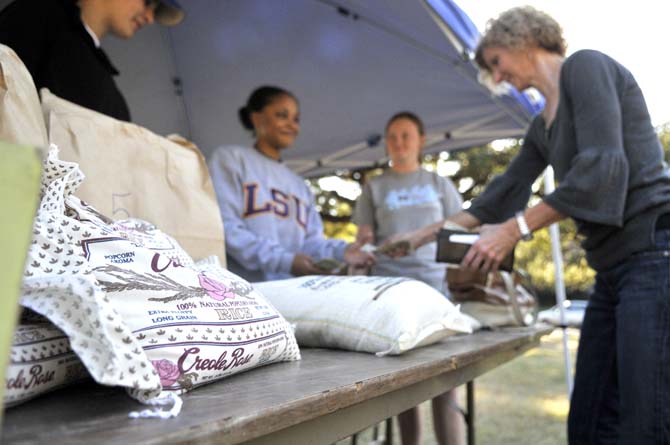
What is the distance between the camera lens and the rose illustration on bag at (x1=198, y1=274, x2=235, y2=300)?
773mm

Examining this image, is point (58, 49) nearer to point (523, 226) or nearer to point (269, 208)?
point (269, 208)

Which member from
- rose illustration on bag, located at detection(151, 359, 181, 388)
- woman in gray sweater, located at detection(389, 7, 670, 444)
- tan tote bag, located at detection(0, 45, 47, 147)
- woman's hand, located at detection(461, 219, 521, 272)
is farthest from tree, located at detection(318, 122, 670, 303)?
rose illustration on bag, located at detection(151, 359, 181, 388)

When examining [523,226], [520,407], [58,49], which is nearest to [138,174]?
[58,49]

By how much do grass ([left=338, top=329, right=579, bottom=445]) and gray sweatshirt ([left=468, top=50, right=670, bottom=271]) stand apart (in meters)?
2.02

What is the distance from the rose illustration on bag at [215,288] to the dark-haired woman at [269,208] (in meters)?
1.08

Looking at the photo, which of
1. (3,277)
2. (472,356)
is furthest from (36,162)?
Result: (472,356)

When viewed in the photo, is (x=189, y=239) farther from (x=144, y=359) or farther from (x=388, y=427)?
(x=388, y=427)

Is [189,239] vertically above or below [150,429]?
above

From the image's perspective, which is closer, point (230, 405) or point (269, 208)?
point (230, 405)

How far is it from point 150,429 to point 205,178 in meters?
1.02

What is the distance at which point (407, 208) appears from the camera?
2.63 m

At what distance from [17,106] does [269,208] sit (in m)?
1.18

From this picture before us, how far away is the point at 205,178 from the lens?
1450 millimetres

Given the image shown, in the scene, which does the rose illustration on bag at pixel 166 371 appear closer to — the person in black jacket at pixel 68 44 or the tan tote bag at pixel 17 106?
the tan tote bag at pixel 17 106
